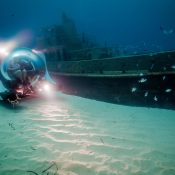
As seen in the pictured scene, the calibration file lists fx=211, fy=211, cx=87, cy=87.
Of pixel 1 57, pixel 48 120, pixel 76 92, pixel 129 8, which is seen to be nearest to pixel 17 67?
pixel 1 57

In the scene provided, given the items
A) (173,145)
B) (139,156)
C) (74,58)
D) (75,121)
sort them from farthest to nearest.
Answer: (74,58) < (75,121) < (173,145) < (139,156)

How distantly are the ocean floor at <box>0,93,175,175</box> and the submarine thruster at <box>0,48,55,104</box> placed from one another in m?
1.28

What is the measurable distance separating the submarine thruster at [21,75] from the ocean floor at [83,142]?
1283 mm

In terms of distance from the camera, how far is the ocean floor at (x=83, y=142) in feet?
11.1

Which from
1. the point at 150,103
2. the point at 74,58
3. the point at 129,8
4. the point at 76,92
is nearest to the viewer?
the point at 150,103

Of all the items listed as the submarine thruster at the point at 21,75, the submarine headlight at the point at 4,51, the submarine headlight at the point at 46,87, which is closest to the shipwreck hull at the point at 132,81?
the submarine headlight at the point at 46,87

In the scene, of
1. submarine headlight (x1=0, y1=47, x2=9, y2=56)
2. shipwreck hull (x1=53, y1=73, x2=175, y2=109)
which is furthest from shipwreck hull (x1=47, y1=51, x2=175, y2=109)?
submarine headlight (x1=0, y1=47, x2=9, y2=56)

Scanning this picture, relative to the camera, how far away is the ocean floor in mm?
3377

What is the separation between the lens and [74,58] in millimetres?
19406

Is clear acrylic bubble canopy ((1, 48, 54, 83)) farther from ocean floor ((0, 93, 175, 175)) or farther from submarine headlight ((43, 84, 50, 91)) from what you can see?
ocean floor ((0, 93, 175, 175))

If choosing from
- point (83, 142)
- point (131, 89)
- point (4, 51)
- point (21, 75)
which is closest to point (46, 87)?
point (21, 75)

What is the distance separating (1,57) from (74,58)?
452 inches

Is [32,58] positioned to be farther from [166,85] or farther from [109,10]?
[109,10]

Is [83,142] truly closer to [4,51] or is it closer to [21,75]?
[21,75]
